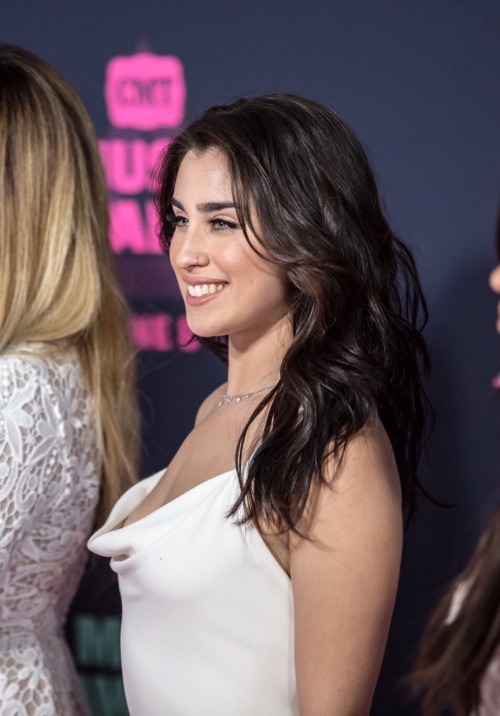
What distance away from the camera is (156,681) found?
1521 mm

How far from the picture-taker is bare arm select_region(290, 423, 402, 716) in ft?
4.47

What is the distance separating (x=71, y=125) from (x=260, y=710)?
1.05 meters

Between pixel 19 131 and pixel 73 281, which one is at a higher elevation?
pixel 19 131

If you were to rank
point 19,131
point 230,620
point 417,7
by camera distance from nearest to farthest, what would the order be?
point 230,620 → point 19,131 → point 417,7

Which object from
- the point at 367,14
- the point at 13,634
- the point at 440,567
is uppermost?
the point at 367,14

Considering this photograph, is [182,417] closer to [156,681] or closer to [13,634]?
[13,634]

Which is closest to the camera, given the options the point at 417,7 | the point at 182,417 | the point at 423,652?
the point at 423,652

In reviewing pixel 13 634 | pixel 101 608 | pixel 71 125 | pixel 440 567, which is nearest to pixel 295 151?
pixel 71 125

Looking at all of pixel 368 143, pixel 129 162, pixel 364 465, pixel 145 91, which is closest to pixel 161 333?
pixel 129 162

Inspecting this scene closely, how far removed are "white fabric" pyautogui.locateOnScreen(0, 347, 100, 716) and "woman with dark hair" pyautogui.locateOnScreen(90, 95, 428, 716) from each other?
14 cm

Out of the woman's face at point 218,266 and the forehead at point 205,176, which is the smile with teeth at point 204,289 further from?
the forehead at point 205,176

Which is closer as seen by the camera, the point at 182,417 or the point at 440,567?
the point at 440,567

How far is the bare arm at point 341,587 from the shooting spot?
4.47ft

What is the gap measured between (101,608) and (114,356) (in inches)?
37.2
